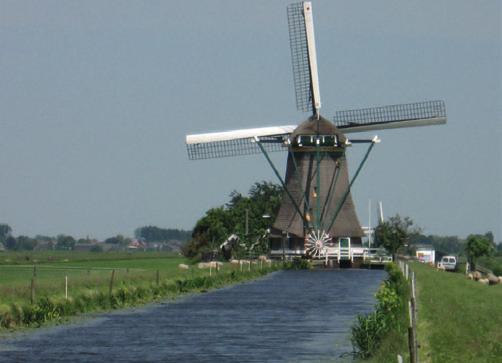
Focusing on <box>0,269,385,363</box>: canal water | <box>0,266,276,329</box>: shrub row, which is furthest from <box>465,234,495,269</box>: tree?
<box>0,269,385,363</box>: canal water

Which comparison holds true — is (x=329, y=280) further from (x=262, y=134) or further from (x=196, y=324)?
(x=196, y=324)

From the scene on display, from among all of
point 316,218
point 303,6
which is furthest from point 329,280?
point 303,6

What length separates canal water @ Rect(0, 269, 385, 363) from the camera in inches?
1144

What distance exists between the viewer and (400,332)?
2741 cm

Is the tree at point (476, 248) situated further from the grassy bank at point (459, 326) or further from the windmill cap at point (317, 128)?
the grassy bank at point (459, 326)

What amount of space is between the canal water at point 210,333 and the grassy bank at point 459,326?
6.85 feet

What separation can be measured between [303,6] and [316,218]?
15.0m

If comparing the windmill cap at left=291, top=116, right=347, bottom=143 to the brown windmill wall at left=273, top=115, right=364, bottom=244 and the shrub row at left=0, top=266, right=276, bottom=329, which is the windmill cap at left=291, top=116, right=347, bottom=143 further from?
the shrub row at left=0, top=266, right=276, bottom=329

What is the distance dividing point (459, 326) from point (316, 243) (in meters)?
63.1

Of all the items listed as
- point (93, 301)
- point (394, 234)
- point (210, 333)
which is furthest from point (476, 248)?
point (210, 333)

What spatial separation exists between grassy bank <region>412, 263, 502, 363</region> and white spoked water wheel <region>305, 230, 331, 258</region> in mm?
45463

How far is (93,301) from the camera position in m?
44.2

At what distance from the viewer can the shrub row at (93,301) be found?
3659cm

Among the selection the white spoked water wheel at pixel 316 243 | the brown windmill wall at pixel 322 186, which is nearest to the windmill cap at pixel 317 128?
the brown windmill wall at pixel 322 186
